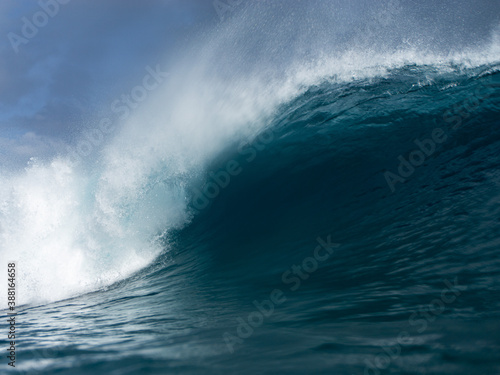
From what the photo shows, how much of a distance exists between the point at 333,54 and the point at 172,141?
633cm

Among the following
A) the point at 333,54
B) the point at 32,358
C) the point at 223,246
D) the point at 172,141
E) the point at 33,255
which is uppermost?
the point at 333,54

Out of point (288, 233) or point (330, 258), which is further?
point (288, 233)

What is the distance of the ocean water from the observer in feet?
7.38

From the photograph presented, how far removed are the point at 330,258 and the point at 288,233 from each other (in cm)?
151

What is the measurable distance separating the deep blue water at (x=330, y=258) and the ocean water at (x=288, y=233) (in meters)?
0.03

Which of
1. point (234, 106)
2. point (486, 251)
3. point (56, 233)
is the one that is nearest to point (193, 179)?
point (234, 106)

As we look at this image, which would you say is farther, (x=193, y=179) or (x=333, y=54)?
(x=333, y=54)

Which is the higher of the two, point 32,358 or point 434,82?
point 434,82

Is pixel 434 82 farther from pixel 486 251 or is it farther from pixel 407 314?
pixel 407 314

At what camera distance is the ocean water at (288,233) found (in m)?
2.25

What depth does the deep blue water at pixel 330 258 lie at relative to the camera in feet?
6.95

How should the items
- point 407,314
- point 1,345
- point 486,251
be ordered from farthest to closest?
point 1,345, point 486,251, point 407,314

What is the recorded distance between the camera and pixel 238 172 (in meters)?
8.84

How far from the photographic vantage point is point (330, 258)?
4297mm
